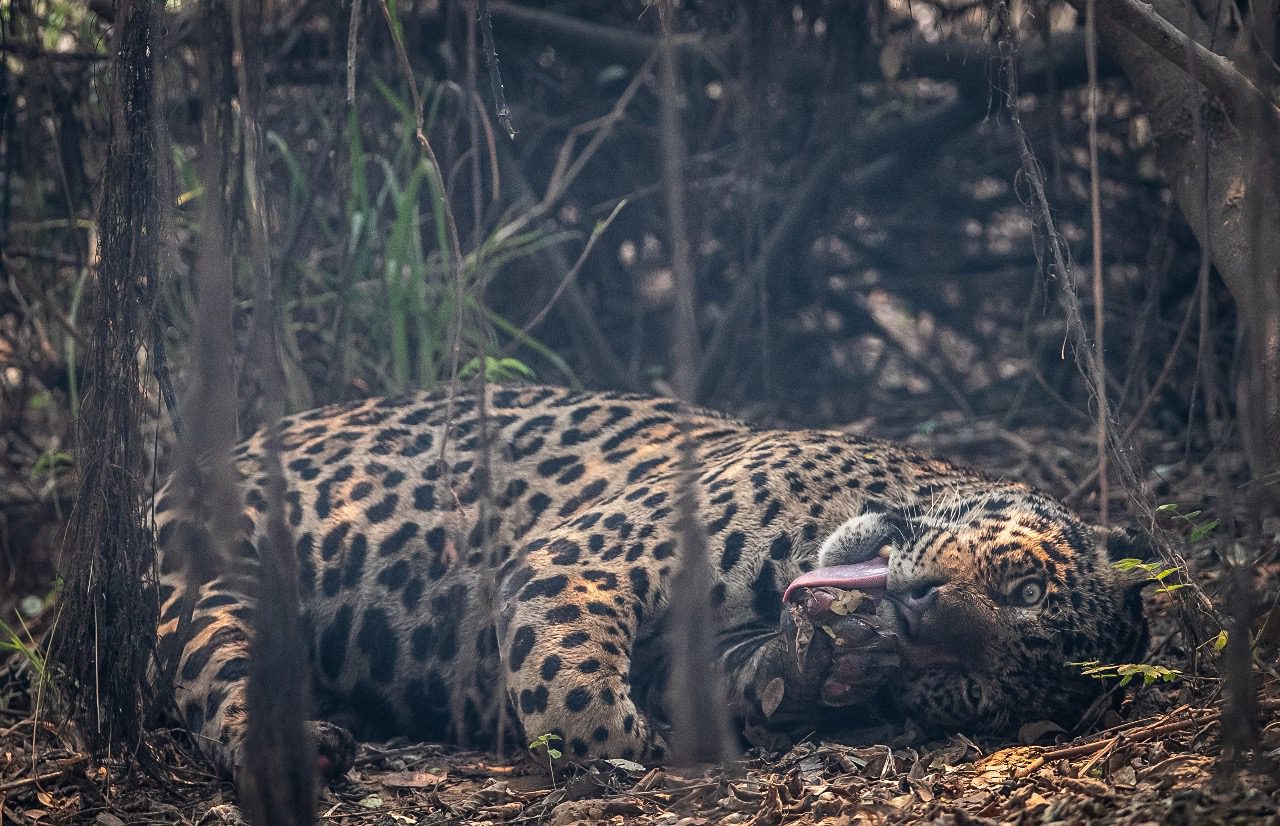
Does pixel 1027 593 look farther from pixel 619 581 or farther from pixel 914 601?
pixel 619 581

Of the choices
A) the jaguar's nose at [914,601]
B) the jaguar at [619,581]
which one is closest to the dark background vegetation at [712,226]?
the jaguar at [619,581]

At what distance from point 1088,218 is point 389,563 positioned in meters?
3.57

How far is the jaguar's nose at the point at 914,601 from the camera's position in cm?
346

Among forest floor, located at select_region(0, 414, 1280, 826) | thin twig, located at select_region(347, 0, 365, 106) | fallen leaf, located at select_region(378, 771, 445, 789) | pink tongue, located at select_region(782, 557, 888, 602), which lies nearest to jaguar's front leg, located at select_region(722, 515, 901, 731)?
pink tongue, located at select_region(782, 557, 888, 602)

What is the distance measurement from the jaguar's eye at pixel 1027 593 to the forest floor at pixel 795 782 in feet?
1.13

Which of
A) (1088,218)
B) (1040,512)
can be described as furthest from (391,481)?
(1088,218)

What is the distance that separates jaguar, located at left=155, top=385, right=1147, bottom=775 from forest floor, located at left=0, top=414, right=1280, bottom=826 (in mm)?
146

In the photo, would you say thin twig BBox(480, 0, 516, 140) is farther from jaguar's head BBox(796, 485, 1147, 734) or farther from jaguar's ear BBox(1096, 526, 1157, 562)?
jaguar's ear BBox(1096, 526, 1157, 562)

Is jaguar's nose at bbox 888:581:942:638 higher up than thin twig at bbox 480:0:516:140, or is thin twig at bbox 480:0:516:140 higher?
thin twig at bbox 480:0:516:140

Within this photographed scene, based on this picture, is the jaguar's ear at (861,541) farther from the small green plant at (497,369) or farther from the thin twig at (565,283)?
the small green plant at (497,369)

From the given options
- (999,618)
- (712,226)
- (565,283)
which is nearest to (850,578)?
(999,618)

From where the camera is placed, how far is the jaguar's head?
136 inches

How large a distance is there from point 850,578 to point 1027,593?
486 mm

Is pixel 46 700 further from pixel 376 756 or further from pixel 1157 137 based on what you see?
pixel 1157 137
